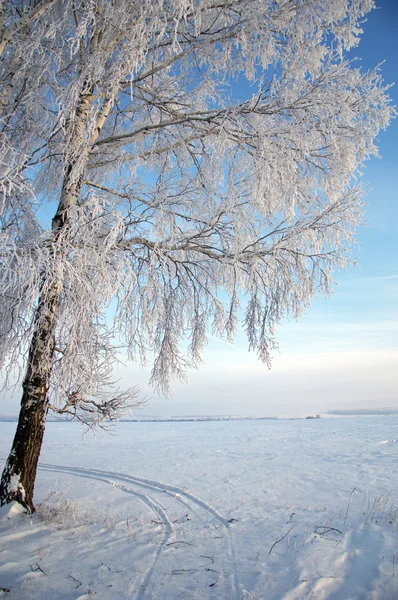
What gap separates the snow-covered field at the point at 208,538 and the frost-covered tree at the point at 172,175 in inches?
44.7

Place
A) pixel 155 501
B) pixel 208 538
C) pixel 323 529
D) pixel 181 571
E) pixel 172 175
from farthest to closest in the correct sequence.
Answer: pixel 155 501 < pixel 172 175 < pixel 323 529 < pixel 208 538 < pixel 181 571

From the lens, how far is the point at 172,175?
557 centimetres

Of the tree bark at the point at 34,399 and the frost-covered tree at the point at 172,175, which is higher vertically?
the frost-covered tree at the point at 172,175

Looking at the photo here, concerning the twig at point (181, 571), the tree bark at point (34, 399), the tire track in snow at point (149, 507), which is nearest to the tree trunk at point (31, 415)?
the tree bark at point (34, 399)

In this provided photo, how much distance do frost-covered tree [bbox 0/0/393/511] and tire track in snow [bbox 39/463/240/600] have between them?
6.24 ft

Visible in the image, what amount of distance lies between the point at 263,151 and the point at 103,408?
14.5 ft

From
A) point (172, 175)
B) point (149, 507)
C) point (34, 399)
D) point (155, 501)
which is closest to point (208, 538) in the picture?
point (149, 507)

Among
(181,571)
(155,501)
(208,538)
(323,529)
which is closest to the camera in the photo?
(181,571)

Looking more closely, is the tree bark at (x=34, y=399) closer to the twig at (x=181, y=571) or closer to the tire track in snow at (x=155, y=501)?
the tire track in snow at (x=155, y=501)

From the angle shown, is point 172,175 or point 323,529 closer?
point 323,529

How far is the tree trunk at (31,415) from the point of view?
13.8 ft

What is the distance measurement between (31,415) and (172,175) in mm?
4056

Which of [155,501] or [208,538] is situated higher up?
[208,538]

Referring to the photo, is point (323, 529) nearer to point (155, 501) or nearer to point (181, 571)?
point (181, 571)
